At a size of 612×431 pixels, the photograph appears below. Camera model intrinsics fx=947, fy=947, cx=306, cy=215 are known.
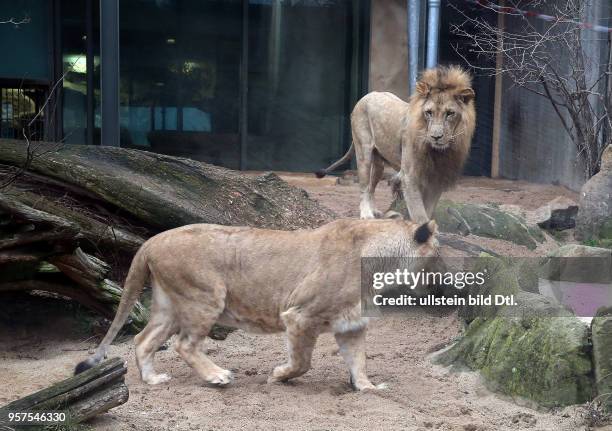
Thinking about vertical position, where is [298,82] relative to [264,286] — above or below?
above

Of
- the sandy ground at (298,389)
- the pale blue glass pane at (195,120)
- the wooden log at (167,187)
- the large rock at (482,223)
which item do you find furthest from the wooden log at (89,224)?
the pale blue glass pane at (195,120)

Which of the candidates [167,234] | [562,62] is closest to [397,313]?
[167,234]

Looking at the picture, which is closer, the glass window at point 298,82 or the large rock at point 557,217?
the large rock at point 557,217

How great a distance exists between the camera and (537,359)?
5668mm

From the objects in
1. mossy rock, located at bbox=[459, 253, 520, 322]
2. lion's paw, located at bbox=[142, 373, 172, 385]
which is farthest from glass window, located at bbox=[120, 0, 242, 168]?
lion's paw, located at bbox=[142, 373, 172, 385]

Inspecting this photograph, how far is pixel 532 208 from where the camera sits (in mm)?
12820

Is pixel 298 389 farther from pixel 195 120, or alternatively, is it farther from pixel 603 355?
pixel 195 120

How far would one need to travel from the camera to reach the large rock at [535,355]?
5488 millimetres

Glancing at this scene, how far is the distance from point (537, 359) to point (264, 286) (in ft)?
5.86

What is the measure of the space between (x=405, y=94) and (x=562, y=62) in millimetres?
2817

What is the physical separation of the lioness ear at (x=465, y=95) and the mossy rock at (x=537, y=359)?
2.82 m

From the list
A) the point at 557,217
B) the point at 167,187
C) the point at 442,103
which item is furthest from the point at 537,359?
the point at 557,217

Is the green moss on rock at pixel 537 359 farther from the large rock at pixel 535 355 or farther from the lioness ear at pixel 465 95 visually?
the lioness ear at pixel 465 95

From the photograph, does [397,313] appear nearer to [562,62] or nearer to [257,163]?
[562,62]
